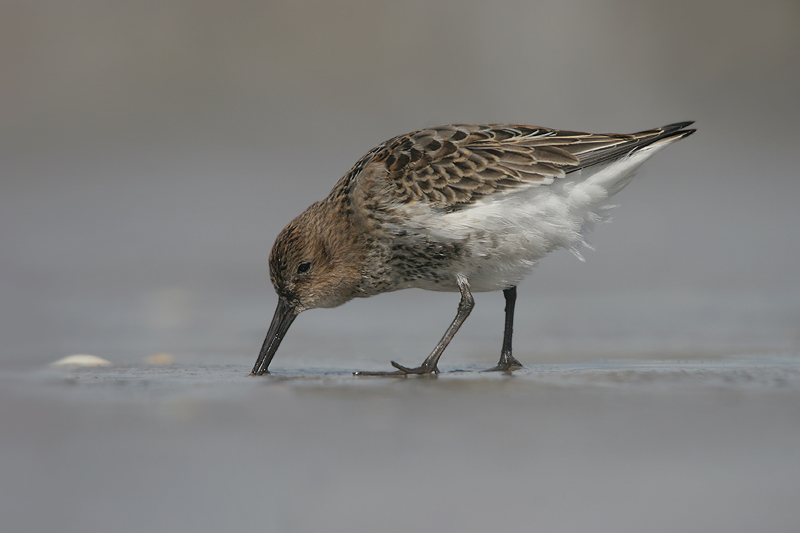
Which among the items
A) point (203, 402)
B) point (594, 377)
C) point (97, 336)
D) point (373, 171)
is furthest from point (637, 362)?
point (97, 336)

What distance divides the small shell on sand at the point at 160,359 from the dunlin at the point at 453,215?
2.31 feet

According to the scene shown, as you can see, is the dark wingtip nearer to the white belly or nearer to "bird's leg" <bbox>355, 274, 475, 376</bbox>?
the white belly

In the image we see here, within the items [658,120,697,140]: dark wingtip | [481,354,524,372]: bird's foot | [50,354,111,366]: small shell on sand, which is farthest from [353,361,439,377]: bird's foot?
[658,120,697,140]: dark wingtip

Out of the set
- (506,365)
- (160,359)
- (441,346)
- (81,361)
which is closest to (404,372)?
(441,346)

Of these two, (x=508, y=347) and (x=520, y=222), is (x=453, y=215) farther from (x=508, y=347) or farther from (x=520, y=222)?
(x=508, y=347)

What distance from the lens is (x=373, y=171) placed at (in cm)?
462

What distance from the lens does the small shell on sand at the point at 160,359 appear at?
491 cm

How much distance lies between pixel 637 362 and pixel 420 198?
1585 mm

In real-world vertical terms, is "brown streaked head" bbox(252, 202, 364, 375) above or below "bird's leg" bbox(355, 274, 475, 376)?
above

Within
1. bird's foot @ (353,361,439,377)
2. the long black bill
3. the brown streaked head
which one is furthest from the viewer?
the brown streaked head

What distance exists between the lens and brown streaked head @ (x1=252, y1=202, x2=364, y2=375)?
4.70m

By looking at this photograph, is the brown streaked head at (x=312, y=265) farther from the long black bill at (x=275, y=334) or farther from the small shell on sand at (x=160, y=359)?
the small shell on sand at (x=160, y=359)

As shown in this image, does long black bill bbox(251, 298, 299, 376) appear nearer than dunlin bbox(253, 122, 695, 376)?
No

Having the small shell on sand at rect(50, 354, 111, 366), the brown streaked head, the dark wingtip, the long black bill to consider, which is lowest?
the small shell on sand at rect(50, 354, 111, 366)
